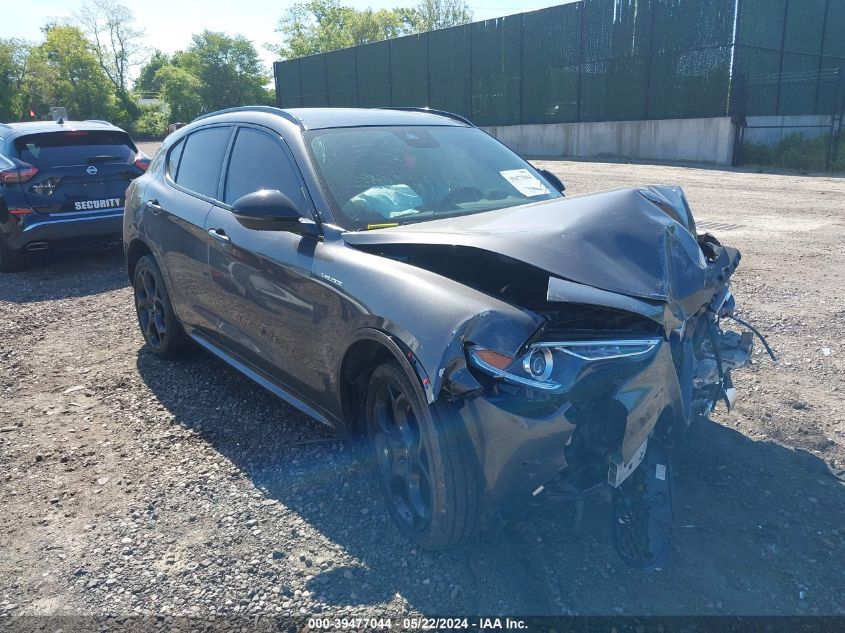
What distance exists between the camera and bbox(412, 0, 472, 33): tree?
3061 inches

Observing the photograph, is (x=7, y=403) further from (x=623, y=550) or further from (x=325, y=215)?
(x=623, y=550)

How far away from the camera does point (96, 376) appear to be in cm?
523

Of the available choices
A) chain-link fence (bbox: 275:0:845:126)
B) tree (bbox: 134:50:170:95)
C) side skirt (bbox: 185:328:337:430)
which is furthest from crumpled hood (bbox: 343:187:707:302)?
tree (bbox: 134:50:170:95)

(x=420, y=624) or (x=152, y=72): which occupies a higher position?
(x=152, y=72)

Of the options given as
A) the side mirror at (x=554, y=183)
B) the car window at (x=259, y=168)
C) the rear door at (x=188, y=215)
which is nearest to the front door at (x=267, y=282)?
the car window at (x=259, y=168)

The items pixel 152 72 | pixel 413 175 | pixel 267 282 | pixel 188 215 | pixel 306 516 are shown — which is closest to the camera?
pixel 306 516

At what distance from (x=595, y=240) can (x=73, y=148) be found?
767 centimetres

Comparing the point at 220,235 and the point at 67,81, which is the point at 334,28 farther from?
the point at 220,235

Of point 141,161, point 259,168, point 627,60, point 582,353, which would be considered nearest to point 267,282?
point 259,168

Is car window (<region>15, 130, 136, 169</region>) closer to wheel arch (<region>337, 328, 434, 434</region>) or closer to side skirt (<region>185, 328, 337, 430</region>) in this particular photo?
side skirt (<region>185, 328, 337, 430</region>)

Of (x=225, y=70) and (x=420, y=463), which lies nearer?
(x=420, y=463)

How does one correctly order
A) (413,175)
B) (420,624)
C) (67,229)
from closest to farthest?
(420,624), (413,175), (67,229)

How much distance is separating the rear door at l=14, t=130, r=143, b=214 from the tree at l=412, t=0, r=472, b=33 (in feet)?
246

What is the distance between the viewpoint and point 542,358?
8.26 feet
